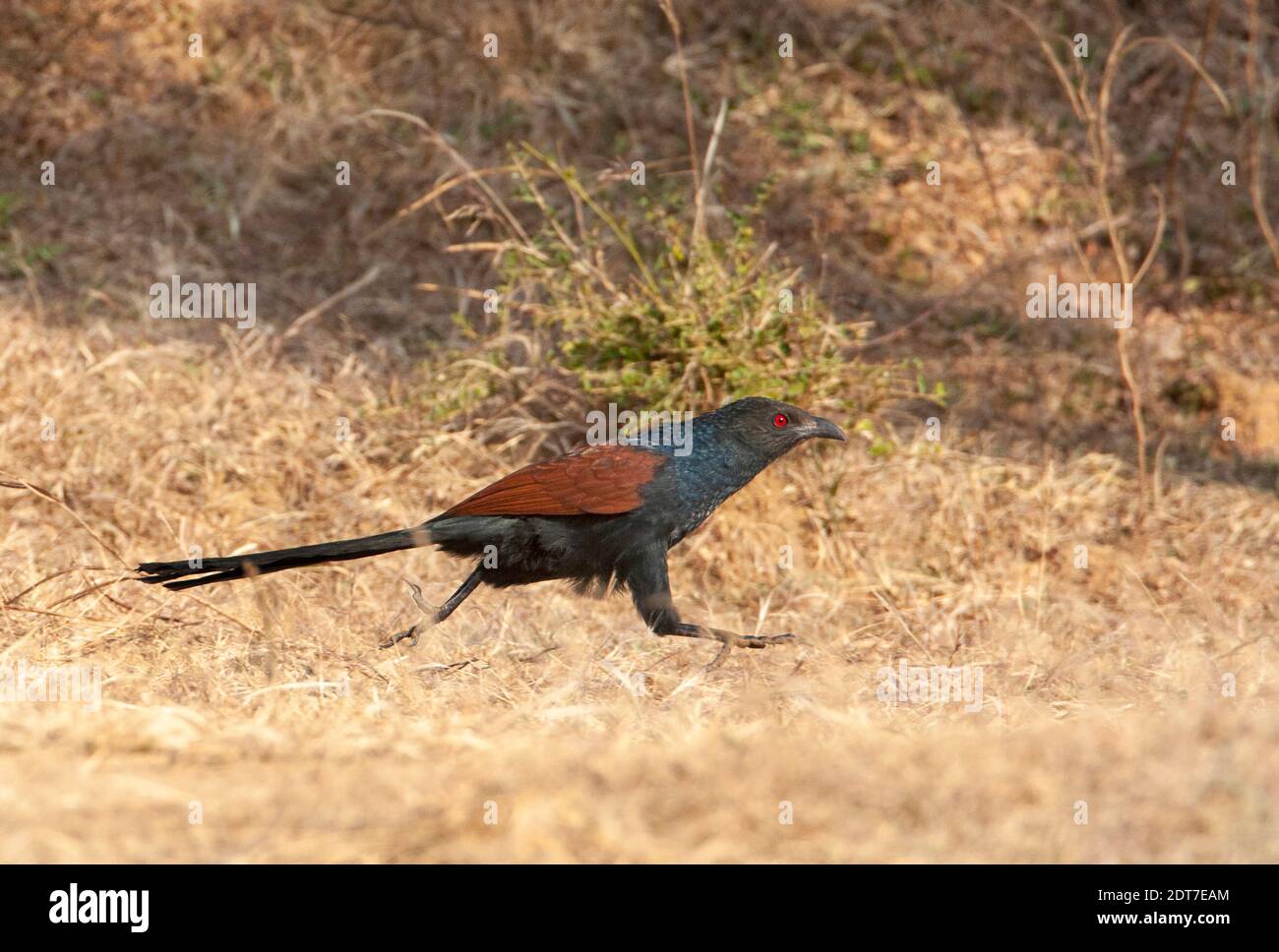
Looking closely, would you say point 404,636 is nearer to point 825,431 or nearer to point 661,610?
point 661,610

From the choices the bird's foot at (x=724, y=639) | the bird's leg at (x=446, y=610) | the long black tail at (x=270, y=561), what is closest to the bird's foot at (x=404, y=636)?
the bird's leg at (x=446, y=610)

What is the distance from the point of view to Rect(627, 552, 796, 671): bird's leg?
4.69 metres

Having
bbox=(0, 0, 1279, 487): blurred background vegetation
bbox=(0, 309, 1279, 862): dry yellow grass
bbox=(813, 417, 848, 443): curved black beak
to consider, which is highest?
bbox=(0, 0, 1279, 487): blurred background vegetation

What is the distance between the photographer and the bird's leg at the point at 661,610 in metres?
4.69

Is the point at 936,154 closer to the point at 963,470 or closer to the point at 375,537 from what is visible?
the point at 963,470

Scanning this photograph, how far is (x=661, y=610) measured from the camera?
15.4 feet

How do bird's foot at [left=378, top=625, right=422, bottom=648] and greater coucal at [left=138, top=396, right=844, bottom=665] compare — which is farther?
bird's foot at [left=378, top=625, right=422, bottom=648]

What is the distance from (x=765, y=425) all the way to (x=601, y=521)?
72 centimetres

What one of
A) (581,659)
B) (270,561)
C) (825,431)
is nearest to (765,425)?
(825,431)

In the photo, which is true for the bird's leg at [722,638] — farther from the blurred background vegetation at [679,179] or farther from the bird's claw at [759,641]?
the blurred background vegetation at [679,179]

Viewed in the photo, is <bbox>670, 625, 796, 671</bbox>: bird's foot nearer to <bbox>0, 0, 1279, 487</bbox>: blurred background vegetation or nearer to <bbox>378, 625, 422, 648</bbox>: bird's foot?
<bbox>378, 625, 422, 648</bbox>: bird's foot

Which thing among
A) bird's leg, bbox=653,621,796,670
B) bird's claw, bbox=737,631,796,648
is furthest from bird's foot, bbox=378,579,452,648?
bird's claw, bbox=737,631,796,648

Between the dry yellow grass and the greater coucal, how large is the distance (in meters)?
0.26

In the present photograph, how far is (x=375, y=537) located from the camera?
4648 mm
